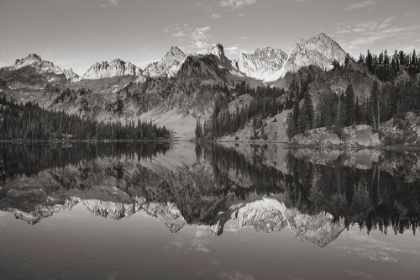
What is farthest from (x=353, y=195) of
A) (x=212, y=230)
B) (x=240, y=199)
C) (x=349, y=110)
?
(x=349, y=110)

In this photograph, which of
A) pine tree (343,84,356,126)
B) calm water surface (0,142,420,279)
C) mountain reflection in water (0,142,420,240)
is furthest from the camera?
pine tree (343,84,356,126)

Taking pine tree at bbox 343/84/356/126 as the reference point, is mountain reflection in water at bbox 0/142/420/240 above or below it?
below

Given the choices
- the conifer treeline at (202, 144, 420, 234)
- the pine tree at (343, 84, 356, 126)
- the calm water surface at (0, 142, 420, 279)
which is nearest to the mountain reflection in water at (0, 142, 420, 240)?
the conifer treeline at (202, 144, 420, 234)

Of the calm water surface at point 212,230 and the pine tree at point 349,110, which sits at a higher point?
the pine tree at point 349,110

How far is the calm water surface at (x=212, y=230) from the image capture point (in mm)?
13352

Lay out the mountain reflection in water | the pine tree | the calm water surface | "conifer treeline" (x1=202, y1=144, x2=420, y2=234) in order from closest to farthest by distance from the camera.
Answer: the calm water surface → "conifer treeline" (x1=202, y1=144, x2=420, y2=234) → the mountain reflection in water → the pine tree

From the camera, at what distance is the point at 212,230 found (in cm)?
1997

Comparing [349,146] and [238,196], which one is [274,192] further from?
[349,146]

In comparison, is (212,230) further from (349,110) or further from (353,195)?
(349,110)

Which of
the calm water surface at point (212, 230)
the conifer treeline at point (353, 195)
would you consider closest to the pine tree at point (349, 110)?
the conifer treeline at point (353, 195)

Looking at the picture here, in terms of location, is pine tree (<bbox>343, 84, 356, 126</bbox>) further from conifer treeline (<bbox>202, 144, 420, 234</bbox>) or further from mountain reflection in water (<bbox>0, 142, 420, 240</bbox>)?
conifer treeline (<bbox>202, 144, 420, 234</bbox>)

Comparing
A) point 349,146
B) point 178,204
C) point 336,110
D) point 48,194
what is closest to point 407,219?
point 178,204

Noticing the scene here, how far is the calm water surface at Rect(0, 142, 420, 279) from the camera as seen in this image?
13.4 m

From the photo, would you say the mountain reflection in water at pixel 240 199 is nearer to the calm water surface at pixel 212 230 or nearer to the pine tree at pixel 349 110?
the calm water surface at pixel 212 230
